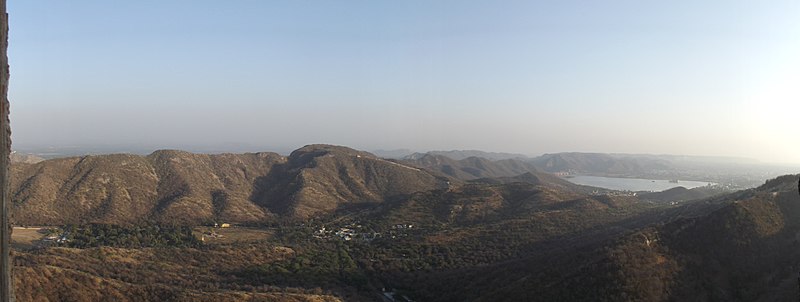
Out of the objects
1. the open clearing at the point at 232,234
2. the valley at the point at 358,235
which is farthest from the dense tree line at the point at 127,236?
the open clearing at the point at 232,234

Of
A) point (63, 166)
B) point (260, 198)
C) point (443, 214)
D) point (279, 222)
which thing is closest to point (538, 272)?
point (443, 214)

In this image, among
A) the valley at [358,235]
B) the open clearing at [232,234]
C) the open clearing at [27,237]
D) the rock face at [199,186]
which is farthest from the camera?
the rock face at [199,186]

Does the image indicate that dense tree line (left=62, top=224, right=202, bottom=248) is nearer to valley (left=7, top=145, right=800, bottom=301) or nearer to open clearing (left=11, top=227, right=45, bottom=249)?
valley (left=7, top=145, right=800, bottom=301)

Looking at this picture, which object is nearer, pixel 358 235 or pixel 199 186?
pixel 358 235

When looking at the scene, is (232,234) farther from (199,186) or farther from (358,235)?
(199,186)

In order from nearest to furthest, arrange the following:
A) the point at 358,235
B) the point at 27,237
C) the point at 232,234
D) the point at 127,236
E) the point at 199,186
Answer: the point at 27,237 < the point at 127,236 < the point at 232,234 < the point at 358,235 < the point at 199,186

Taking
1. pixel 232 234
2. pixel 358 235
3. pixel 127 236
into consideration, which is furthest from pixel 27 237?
pixel 358 235

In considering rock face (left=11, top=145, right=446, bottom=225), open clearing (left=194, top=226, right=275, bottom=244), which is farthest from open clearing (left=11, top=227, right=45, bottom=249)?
open clearing (left=194, top=226, right=275, bottom=244)

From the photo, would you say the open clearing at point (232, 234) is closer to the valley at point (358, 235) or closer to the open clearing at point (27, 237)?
the valley at point (358, 235)
